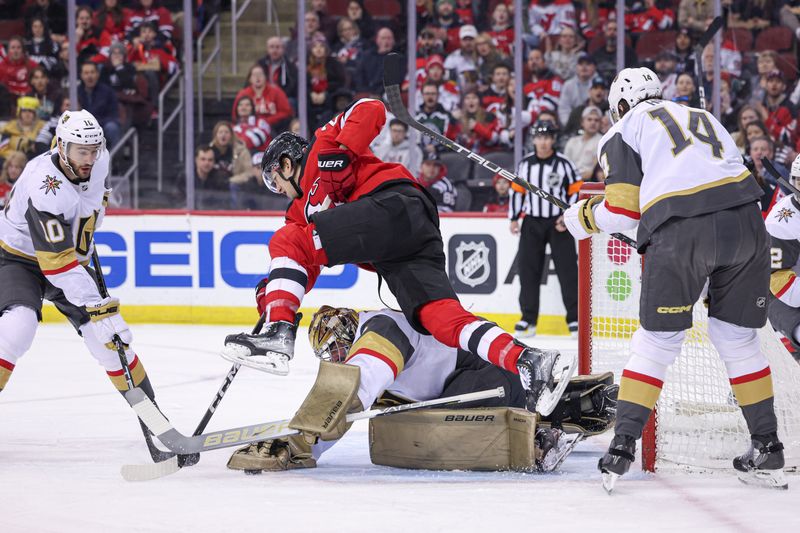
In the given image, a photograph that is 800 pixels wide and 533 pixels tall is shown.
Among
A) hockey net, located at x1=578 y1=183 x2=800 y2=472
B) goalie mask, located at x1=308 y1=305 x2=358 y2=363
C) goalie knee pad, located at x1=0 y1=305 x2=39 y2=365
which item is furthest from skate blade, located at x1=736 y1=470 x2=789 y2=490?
goalie knee pad, located at x1=0 y1=305 x2=39 y2=365

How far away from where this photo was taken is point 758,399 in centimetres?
317

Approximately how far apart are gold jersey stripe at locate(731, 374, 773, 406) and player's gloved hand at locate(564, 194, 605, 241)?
0.59 meters

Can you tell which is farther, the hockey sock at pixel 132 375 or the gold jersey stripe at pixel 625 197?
the hockey sock at pixel 132 375

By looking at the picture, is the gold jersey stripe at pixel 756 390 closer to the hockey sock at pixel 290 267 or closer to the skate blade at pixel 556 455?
the skate blade at pixel 556 455

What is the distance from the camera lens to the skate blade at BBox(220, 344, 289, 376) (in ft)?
10.4

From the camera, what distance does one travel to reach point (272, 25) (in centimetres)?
782

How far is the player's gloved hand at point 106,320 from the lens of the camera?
142 inches

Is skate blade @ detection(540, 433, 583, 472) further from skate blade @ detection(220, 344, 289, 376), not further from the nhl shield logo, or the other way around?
the nhl shield logo

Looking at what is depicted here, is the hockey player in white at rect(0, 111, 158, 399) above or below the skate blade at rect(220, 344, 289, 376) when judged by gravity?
above

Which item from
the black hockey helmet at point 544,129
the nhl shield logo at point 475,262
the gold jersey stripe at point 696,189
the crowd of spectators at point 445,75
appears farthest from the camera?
the nhl shield logo at point 475,262

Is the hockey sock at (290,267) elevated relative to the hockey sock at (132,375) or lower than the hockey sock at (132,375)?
elevated

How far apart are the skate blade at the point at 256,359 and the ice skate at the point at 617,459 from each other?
89cm

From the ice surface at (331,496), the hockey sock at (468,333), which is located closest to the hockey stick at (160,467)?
the ice surface at (331,496)

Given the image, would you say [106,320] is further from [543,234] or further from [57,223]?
[543,234]
